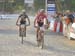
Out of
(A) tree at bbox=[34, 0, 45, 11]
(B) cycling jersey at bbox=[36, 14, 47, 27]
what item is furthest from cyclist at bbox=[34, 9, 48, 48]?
(A) tree at bbox=[34, 0, 45, 11]

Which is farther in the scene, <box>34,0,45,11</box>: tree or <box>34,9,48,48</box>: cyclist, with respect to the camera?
<box>34,0,45,11</box>: tree

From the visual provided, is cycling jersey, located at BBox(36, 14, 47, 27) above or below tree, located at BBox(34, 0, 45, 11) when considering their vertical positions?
above

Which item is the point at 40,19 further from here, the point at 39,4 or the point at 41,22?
the point at 39,4

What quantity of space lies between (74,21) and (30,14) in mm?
26848

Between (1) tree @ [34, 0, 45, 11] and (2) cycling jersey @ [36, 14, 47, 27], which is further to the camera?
(1) tree @ [34, 0, 45, 11]

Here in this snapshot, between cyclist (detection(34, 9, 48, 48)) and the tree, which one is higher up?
cyclist (detection(34, 9, 48, 48))

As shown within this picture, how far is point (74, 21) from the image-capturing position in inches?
853

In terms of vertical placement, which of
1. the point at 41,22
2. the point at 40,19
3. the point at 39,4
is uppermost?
the point at 40,19

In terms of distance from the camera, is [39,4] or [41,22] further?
[39,4]

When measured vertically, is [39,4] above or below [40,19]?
below

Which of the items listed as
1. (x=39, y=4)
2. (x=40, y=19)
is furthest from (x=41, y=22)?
(x=39, y=4)

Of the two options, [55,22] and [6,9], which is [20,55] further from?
[6,9]

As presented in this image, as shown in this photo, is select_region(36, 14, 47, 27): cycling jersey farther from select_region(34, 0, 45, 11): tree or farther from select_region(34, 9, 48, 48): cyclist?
select_region(34, 0, 45, 11): tree

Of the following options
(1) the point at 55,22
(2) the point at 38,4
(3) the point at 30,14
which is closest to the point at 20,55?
(1) the point at 55,22
